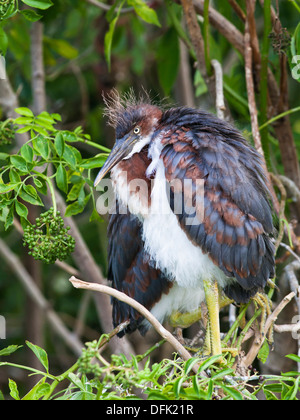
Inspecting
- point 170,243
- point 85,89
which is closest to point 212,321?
point 170,243

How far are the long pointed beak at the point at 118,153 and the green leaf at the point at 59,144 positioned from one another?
180 mm

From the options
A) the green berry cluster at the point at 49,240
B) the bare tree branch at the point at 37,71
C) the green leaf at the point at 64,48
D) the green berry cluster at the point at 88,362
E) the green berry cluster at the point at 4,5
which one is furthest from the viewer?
the green leaf at the point at 64,48

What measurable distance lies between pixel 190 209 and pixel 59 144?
20.7 inches

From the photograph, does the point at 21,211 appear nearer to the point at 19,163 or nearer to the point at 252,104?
the point at 19,163

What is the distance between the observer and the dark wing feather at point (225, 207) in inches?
82.8

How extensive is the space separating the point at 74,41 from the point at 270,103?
2.52 metres

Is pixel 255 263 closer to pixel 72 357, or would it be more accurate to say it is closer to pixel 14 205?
pixel 14 205

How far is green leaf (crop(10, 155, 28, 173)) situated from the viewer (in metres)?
2.09

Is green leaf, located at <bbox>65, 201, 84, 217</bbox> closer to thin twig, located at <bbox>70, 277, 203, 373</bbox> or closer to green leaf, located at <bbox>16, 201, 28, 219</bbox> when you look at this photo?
green leaf, located at <bbox>16, 201, 28, 219</bbox>

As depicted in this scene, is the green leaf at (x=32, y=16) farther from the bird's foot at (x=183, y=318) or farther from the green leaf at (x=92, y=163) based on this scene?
the bird's foot at (x=183, y=318)

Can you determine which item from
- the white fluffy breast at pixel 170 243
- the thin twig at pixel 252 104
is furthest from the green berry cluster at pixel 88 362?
the thin twig at pixel 252 104

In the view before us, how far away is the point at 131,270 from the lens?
8.50ft

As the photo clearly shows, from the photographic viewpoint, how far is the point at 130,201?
2.30 metres
